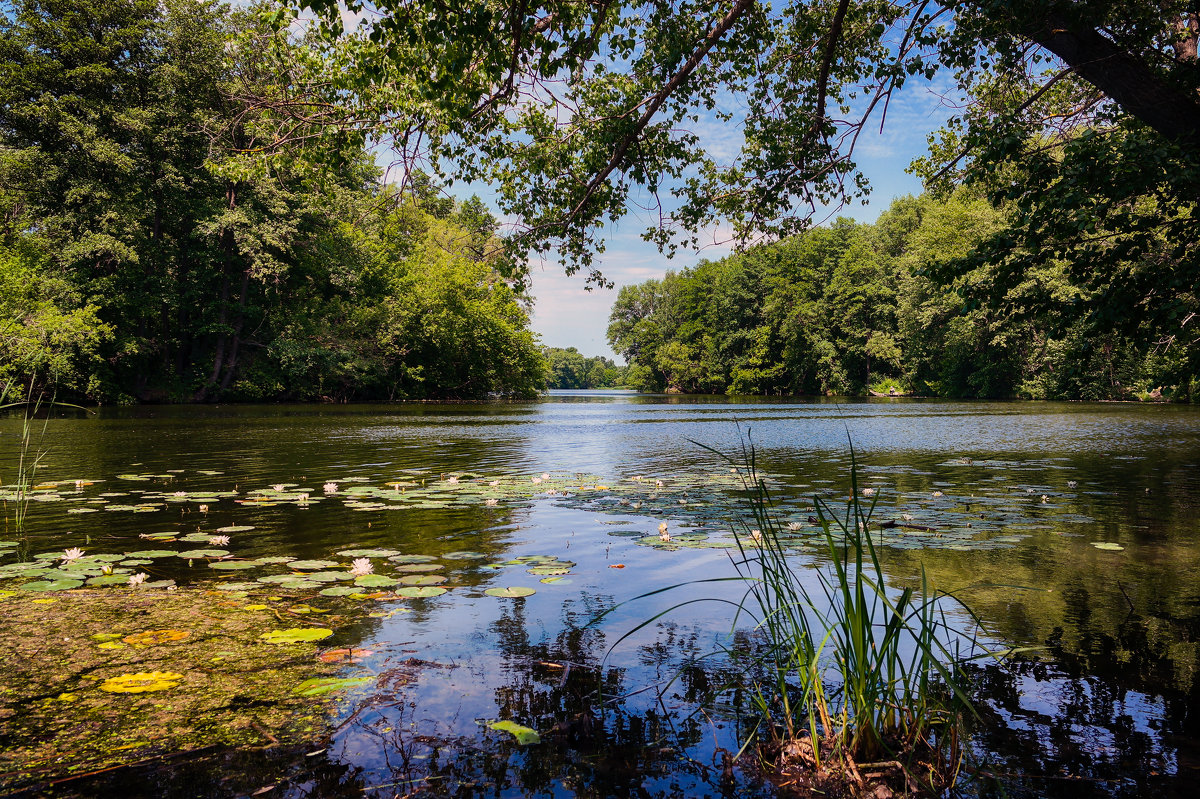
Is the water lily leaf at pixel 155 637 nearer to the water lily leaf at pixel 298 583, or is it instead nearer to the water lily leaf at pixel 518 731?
the water lily leaf at pixel 298 583

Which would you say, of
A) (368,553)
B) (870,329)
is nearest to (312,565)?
(368,553)

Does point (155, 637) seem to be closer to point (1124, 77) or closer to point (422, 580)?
point (422, 580)

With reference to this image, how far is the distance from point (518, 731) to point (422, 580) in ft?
7.43

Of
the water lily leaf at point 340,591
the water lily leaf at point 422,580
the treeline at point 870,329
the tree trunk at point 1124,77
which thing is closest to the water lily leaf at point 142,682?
the water lily leaf at point 340,591

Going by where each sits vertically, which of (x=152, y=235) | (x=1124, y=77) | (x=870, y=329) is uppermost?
(x=152, y=235)

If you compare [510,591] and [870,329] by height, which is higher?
[870,329]

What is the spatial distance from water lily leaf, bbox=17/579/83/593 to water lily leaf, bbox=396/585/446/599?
6.75ft

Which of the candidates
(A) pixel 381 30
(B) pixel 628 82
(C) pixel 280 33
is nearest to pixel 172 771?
(A) pixel 381 30

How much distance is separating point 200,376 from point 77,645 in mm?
36119

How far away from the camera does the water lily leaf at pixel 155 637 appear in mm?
3338

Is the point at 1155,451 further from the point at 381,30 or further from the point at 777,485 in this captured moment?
the point at 381,30

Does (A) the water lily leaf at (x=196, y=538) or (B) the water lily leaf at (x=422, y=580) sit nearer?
(B) the water lily leaf at (x=422, y=580)

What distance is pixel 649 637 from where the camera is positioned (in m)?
3.62

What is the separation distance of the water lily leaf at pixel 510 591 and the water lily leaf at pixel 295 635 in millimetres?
1086
